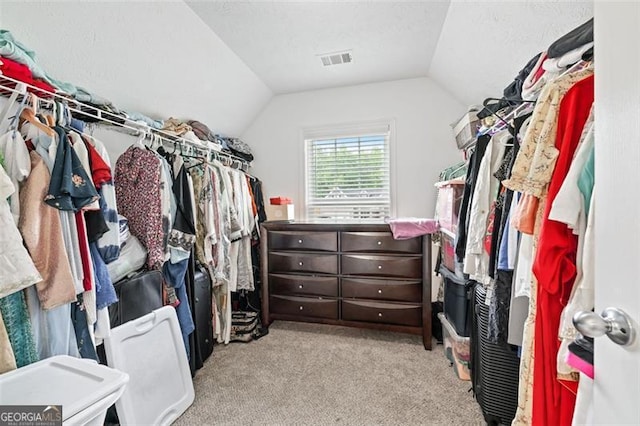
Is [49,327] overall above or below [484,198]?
below

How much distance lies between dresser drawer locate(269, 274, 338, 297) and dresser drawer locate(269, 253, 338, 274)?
6 cm

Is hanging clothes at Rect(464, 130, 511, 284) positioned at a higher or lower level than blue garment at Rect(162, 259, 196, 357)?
higher

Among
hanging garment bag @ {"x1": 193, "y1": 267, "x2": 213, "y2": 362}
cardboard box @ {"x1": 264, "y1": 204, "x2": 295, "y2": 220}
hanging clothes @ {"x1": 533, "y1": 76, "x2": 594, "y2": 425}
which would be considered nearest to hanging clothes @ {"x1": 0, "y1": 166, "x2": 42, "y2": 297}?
hanging garment bag @ {"x1": 193, "y1": 267, "x2": 213, "y2": 362}

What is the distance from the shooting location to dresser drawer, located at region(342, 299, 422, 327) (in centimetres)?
235

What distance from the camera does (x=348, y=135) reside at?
311cm

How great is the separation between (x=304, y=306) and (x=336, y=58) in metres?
2.17

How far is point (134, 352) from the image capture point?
153cm

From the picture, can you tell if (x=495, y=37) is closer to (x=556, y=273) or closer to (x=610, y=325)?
(x=556, y=273)

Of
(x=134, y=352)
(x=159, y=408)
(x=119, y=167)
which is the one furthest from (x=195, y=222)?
(x=159, y=408)

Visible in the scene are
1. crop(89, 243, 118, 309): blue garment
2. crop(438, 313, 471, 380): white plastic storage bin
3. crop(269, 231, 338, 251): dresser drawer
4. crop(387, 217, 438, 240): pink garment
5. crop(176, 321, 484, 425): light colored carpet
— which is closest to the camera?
crop(89, 243, 118, 309): blue garment

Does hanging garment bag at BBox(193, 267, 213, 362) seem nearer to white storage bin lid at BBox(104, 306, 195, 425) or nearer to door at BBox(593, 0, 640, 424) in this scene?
white storage bin lid at BBox(104, 306, 195, 425)

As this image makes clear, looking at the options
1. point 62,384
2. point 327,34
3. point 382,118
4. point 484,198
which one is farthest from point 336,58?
point 62,384

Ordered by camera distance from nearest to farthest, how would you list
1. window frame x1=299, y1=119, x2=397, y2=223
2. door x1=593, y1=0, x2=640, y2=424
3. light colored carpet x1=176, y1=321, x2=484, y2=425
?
1. door x1=593, y1=0, x2=640, y2=424
2. light colored carpet x1=176, y1=321, x2=484, y2=425
3. window frame x1=299, y1=119, x2=397, y2=223

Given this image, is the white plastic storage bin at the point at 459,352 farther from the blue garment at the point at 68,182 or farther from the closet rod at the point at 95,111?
the closet rod at the point at 95,111
